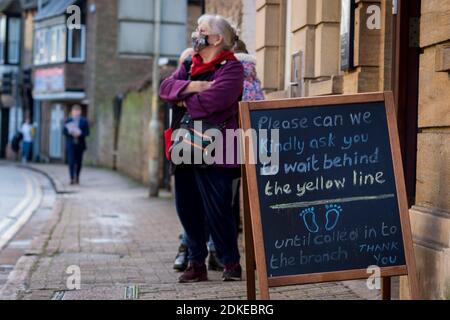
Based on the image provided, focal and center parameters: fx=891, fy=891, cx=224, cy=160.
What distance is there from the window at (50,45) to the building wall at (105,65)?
194cm

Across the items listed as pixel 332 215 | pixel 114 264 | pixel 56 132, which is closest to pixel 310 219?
pixel 332 215

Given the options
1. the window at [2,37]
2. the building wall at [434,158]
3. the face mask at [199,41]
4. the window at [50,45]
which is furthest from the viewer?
the window at [2,37]

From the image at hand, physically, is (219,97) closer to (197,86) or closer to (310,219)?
(197,86)

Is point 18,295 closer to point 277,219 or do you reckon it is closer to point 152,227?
point 277,219

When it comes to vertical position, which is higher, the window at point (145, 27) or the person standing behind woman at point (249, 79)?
the window at point (145, 27)

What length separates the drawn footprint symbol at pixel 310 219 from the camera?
198 inches

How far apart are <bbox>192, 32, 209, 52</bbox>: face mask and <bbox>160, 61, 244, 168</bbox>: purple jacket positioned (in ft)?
0.67

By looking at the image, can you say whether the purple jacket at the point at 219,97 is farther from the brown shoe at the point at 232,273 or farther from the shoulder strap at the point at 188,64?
the brown shoe at the point at 232,273

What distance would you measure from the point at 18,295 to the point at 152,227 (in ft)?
16.7

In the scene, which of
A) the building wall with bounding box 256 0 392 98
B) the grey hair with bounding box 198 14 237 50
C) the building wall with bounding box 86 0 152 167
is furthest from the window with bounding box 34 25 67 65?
the grey hair with bounding box 198 14 237 50

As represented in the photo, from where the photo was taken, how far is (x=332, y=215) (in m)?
5.04

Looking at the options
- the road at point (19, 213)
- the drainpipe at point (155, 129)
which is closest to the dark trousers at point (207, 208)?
the road at point (19, 213)

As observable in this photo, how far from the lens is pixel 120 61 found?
118ft

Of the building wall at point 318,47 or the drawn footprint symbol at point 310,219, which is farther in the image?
the building wall at point 318,47
